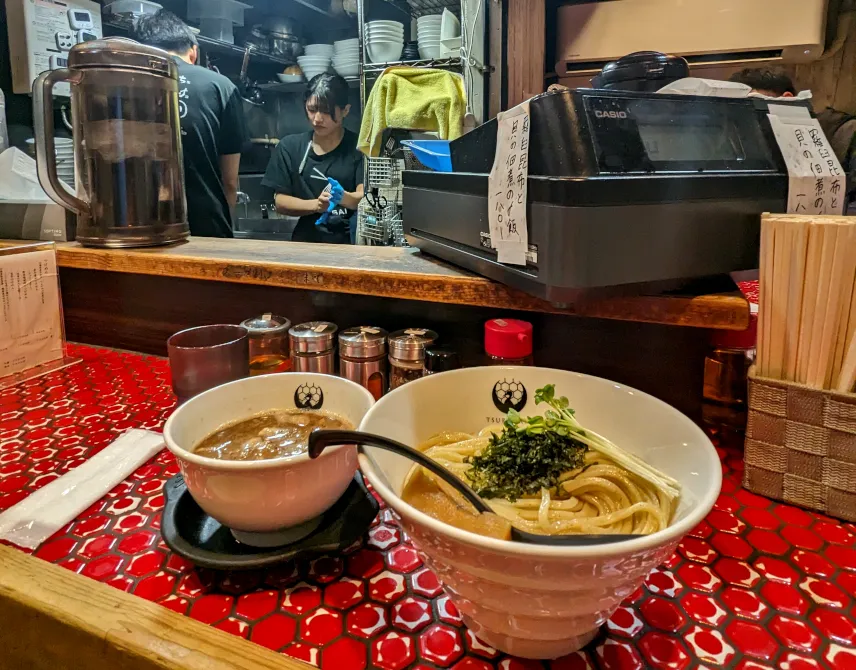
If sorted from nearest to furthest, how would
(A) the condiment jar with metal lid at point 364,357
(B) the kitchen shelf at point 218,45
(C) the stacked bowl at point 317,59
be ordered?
(A) the condiment jar with metal lid at point 364,357
(B) the kitchen shelf at point 218,45
(C) the stacked bowl at point 317,59

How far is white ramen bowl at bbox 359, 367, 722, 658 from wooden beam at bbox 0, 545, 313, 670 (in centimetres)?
18

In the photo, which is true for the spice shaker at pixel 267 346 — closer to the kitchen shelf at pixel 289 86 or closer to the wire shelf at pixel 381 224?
the wire shelf at pixel 381 224

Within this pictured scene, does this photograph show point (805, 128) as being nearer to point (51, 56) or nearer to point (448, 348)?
point (448, 348)

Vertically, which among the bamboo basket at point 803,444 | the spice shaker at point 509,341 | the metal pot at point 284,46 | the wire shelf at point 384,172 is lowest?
the bamboo basket at point 803,444

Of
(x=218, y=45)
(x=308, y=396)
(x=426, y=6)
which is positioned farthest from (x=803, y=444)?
(x=218, y=45)

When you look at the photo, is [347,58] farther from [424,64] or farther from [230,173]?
[230,173]

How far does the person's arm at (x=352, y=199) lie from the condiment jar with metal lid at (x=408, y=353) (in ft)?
7.40

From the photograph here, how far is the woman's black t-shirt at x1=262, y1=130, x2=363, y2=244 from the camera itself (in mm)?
3252

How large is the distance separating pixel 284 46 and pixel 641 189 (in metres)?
4.04

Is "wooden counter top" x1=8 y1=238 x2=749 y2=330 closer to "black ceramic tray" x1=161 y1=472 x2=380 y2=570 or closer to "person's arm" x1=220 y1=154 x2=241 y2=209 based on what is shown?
"black ceramic tray" x1=161 y1=472 x2=380 y2=570

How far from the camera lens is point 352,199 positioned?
10.3 ft

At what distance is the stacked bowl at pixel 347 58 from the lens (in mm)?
3755

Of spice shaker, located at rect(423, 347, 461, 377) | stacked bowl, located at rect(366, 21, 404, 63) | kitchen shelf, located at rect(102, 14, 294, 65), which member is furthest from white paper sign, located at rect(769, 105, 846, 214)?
kitchen shelf, located at rect(102, 14, 294, 65)

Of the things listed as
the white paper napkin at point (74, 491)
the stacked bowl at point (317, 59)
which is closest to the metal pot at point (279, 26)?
the stacked bowl at point (317, 59)
